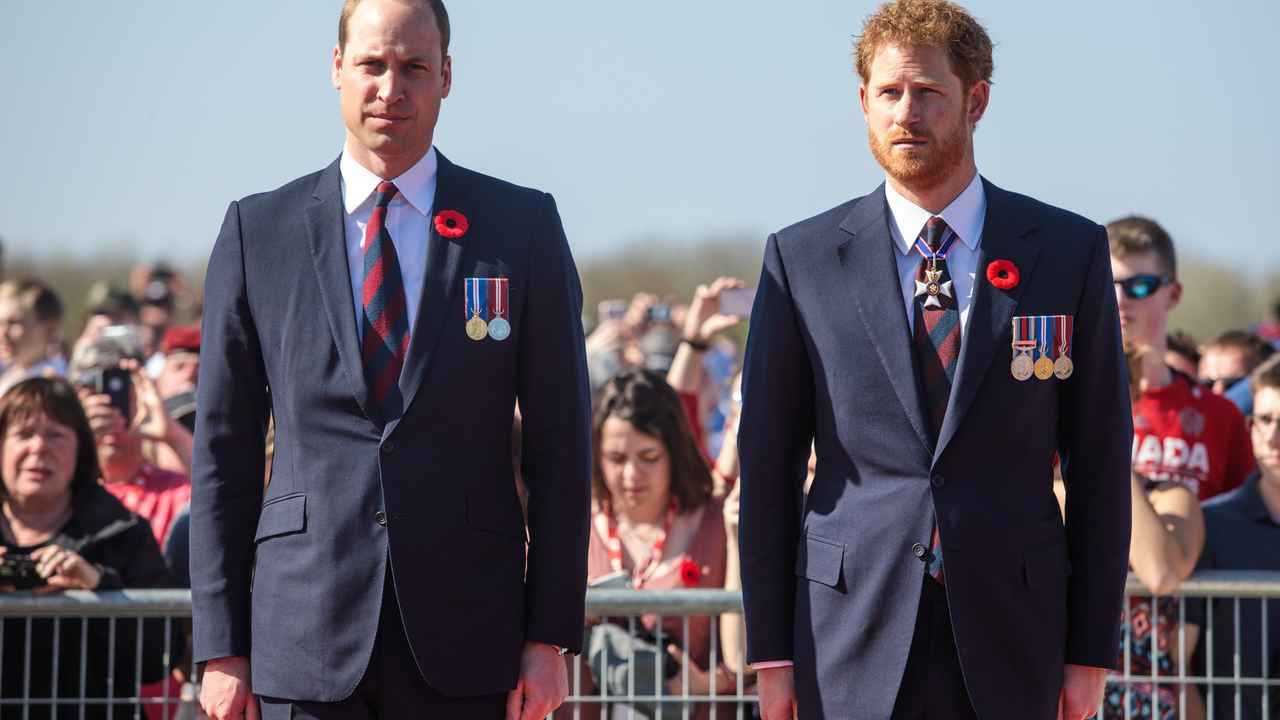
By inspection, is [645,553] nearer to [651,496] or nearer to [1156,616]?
[651,496]

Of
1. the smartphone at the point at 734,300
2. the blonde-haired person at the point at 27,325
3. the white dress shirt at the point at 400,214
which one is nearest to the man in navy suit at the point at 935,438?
the white dress shirt at the point at 400,214

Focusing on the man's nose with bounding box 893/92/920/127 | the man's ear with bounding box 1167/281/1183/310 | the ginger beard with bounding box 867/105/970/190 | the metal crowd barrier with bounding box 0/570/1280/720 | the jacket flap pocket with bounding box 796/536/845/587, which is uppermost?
the man's nose with bounding box 893/92/920/127

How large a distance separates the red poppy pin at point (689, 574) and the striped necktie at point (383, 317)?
2.12 meters

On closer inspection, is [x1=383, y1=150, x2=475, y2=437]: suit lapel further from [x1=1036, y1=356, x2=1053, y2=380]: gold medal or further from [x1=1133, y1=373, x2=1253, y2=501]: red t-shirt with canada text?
[x1=1133, y1=373, x2=1253, y2=501]: red t-shirt with canada text

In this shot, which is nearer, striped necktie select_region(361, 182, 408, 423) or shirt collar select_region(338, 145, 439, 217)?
striped necktie select_region(361, 182, 408, 423)

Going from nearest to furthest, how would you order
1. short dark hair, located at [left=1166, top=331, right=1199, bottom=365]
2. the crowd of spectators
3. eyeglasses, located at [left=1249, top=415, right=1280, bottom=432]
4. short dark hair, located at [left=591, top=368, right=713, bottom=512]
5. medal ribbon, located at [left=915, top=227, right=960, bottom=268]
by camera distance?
medal ribbon, located at [left=915, top=227, right=960, bottom=268]
the crowd of spectators
eyeglasses, located at [left=1249, top=415, right=1280, bottom=432]
short dark hair, located at [left=591, top=368, right=713, bottom=512]
short dark hair, located at [left=1166, top=331, right=1199, bottom=365]

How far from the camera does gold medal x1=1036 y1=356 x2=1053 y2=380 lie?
103 inches

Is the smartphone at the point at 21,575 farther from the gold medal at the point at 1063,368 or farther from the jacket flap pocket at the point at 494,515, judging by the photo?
the gold medal at the point at 1063,368

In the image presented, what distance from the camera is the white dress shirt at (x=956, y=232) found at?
2715 mm

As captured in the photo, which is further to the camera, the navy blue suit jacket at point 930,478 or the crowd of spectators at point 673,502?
the crowd of spectators at point 673,502

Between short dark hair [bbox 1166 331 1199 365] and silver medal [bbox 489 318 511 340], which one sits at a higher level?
short dark hair [bbox 1166 331 1199 365]

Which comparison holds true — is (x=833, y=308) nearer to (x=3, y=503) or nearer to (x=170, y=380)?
(x=3, y=503)

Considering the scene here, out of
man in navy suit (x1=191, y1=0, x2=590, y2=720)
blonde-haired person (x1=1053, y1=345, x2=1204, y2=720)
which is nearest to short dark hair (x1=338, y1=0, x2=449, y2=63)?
man in navy suit (x1=191, y1=0, x2=590, y2=720)

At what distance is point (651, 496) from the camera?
471cm
